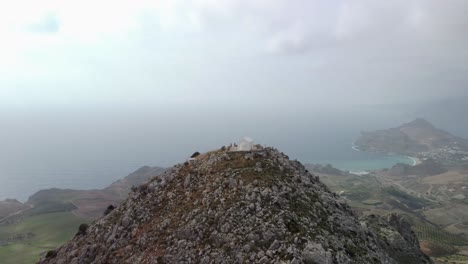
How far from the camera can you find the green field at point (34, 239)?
13850 cm

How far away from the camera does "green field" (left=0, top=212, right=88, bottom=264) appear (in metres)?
138

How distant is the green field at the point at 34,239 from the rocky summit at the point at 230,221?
10912 cm

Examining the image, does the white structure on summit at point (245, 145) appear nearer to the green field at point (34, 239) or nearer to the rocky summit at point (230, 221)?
the rocky summit at point (230, 221)

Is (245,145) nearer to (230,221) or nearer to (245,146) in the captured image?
(245,146)

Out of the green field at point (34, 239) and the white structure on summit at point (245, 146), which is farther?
the green field at point (34, 239)

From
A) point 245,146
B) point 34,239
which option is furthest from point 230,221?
point 34,239

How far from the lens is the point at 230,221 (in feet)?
110

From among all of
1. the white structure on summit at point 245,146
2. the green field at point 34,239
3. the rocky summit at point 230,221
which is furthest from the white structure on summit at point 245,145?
the green field at point 34,239

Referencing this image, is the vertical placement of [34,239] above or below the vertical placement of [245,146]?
below

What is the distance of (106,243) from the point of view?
135 feet

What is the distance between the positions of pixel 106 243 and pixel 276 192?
62.8 feet

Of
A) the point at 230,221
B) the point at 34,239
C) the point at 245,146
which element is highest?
the point at 245,146

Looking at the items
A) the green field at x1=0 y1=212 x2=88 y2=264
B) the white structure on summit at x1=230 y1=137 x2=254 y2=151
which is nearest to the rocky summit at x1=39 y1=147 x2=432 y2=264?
the white structure on summit at x1=230 y1=137 x2=254 y2=151

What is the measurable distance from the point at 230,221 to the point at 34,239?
552 feet
